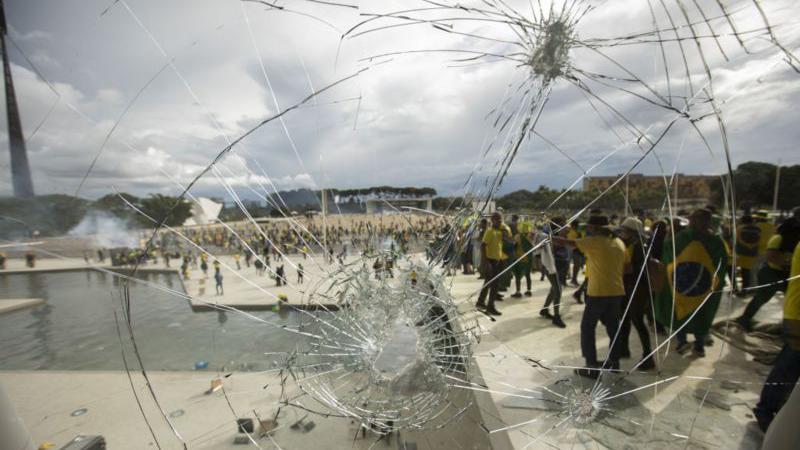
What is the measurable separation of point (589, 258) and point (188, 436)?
4.70 m

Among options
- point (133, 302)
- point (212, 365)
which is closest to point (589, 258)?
point (212, 365)

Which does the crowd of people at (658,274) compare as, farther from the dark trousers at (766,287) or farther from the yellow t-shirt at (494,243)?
the yellow t-shirt at (494,243)

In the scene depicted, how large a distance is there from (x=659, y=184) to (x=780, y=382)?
1561 millimetres

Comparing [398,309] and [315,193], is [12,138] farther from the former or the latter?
[398,309]

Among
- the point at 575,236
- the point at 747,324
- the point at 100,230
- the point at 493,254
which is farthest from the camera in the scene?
the point at 575,236

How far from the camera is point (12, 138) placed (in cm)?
186

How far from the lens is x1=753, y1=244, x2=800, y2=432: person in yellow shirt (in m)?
1.97

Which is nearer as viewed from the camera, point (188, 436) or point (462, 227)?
point (462, 227)


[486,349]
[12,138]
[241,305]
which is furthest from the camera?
[241,305]

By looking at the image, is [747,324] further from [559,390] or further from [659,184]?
[659,184]

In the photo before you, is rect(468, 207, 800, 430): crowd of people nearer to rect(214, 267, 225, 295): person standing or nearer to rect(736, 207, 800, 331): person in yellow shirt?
rect(736, 207, 800, 331): person in yellow shirt

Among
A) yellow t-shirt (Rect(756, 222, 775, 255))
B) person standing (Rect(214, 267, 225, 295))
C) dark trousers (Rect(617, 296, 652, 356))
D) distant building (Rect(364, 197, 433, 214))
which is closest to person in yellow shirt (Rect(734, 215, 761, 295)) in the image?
yellow t-shirt (Rect(756, 222, 775, 255))

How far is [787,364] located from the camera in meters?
2.04

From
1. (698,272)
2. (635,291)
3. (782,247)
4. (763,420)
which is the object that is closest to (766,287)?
(782,247)
